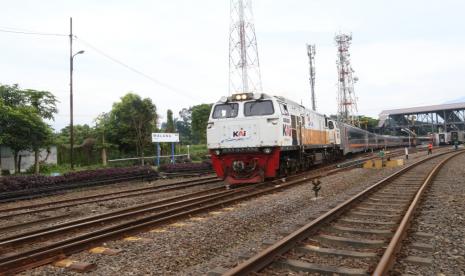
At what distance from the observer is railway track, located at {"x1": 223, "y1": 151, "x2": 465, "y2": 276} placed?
15.6 ft

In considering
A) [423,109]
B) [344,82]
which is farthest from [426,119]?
[344,82]

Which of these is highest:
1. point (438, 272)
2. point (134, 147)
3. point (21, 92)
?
point (21, 92)

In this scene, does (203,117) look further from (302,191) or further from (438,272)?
(438,272)

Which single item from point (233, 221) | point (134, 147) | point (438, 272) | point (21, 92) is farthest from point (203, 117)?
point (438, 272)

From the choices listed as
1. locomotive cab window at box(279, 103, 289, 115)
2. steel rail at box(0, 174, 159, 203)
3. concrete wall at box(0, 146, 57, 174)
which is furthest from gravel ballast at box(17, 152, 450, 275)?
concrete wall at box(0, 146, 57, 174)

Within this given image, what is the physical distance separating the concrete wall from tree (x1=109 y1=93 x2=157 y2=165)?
4.90 meters

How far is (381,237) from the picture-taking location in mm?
6262

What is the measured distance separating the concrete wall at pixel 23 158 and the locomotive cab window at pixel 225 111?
16.2m

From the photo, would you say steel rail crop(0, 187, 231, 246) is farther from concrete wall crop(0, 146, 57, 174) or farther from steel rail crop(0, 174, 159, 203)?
concrete wall crop(0, 146, 57, 174)

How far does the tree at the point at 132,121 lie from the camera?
32000 millimetres

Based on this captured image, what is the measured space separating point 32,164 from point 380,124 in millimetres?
84189

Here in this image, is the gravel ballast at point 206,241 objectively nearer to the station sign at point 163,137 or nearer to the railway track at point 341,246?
the railway track at point 341,246

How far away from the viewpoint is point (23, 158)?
26.1m

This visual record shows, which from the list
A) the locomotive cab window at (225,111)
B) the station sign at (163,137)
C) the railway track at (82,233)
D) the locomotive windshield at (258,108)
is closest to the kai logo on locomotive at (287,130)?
the locomotive windshield at (258,108)
